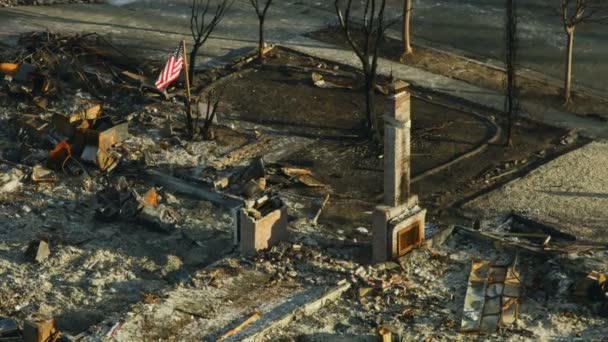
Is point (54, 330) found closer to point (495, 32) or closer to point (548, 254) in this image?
point (548, 254)

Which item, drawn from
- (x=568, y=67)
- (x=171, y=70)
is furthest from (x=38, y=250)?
(x=568, y=67)

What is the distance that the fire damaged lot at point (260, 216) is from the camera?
2205cm

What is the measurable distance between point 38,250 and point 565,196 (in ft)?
33.6

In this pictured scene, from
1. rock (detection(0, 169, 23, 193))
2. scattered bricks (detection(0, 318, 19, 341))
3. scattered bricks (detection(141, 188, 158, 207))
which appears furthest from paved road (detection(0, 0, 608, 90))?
scattered bricks (detection(0, 318, 19, 341))

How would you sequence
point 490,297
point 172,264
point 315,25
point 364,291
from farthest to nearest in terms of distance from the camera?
point 315,25 < point 172,264 < point 364,291 < point 490,297

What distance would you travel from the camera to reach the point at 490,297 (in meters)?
22.2

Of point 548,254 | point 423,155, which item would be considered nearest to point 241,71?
point 423,155

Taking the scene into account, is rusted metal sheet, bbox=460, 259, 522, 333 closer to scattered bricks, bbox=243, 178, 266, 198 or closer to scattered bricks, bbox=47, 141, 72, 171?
scattered bricks, bbox=243, 178, 266, 198

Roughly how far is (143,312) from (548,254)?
7.01m

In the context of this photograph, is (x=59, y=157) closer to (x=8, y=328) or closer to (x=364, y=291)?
(x=8, y=328)

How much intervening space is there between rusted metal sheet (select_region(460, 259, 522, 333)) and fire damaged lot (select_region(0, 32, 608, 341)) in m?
0.03

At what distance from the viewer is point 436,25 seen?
119ft

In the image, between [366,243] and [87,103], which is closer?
[366,243]

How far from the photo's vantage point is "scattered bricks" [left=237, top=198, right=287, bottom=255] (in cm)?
2373
